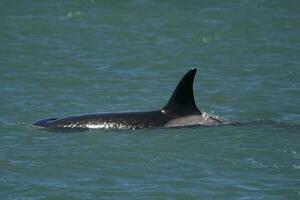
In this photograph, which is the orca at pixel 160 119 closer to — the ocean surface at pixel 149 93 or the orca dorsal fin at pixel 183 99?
the orca dorsal fin at pixel 183 99

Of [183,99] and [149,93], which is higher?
[183,99]

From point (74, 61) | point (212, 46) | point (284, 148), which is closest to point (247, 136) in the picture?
point (284, 148)

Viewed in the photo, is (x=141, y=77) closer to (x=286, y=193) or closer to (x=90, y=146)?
(x=90, y=146)

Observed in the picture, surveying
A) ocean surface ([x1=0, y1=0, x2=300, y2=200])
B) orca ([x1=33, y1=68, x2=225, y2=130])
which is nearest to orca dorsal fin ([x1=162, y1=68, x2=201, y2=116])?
orca ([x1=33, y1=68, x2=225, y2=130])

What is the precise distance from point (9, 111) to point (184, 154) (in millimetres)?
5705

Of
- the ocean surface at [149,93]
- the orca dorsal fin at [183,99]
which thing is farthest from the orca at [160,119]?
the ocean surface at [149,93]

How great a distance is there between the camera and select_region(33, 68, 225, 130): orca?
18938mm

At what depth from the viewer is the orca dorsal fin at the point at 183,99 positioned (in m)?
18.8

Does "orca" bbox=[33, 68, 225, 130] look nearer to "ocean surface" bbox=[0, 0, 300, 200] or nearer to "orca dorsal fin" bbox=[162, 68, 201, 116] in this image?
"orca dorsal fin" bbox=[162, 68, 201, 116]

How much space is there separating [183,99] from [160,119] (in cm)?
63

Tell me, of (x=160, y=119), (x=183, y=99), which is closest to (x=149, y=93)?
(x=160, y=119)

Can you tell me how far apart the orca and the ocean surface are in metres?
0.29

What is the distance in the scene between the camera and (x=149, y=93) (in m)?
23.9

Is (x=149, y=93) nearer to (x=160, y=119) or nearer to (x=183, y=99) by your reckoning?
(x=160, y=119)
